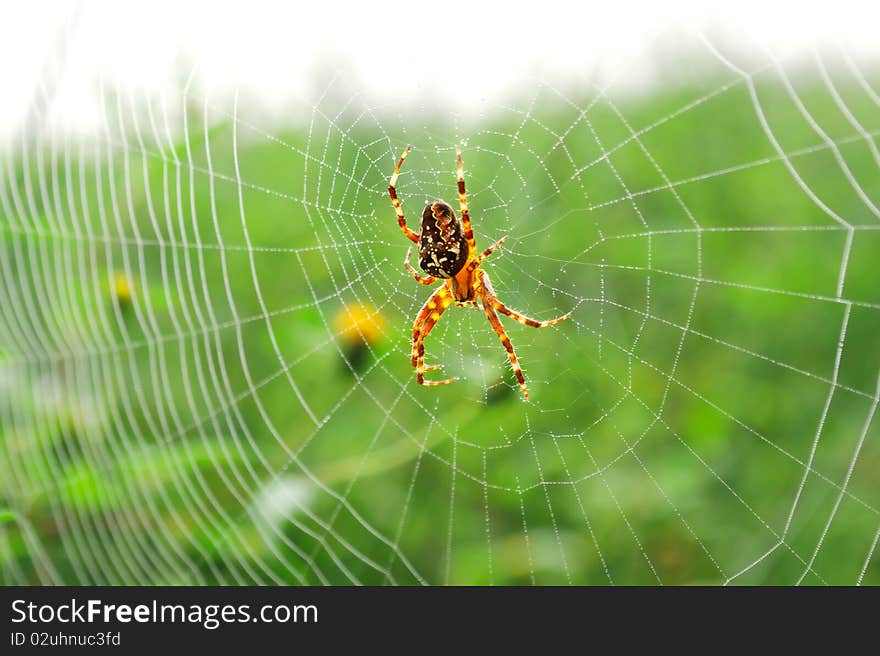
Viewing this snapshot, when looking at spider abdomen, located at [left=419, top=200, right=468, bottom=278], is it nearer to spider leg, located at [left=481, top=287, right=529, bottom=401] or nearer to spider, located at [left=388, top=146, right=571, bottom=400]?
spider, located at [left=388, top=146, right=571, bottom=400]

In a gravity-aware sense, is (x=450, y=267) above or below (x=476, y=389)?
above

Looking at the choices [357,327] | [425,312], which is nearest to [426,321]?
[425,312]

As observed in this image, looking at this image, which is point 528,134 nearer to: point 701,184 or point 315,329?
point 701,184

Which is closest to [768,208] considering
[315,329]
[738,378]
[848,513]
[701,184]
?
[701,184]

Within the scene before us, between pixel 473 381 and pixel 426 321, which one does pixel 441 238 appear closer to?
pixel 426 321

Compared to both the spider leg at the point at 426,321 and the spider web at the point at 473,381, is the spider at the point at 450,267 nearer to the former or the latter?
the spider leg at the point at 426,321

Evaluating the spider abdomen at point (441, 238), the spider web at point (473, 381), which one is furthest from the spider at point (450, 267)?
the spider web at point (473, 381)
